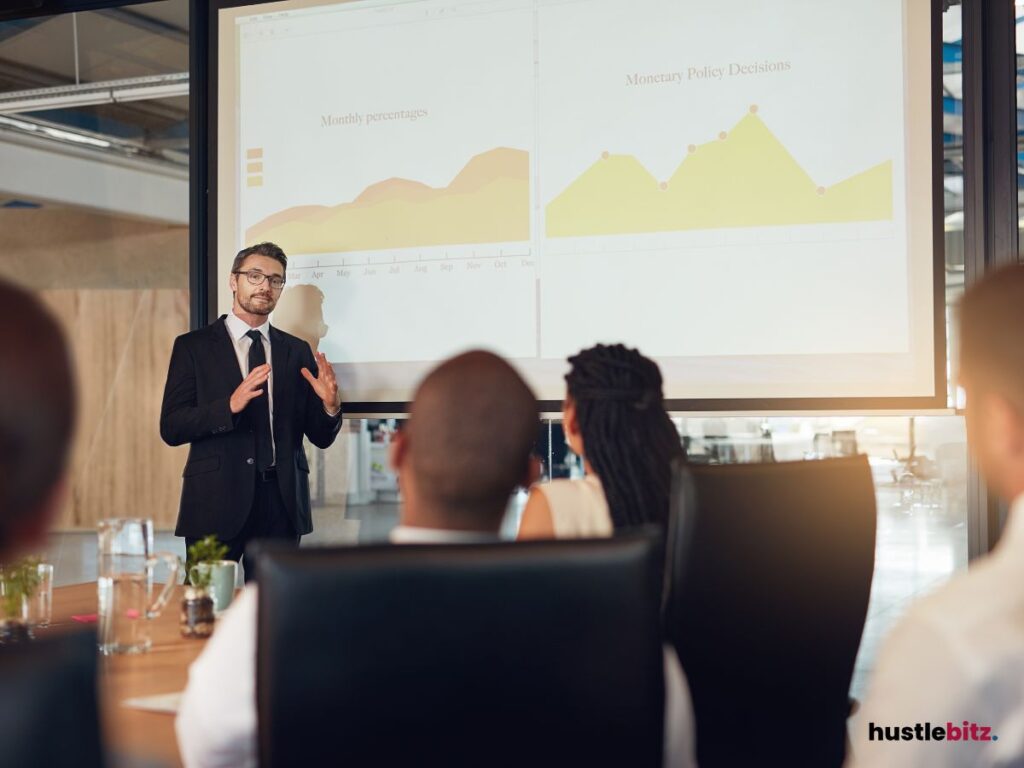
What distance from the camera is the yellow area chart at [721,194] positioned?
3.51 meters

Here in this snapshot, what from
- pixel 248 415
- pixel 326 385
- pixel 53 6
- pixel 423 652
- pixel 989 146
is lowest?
pixel 423 652

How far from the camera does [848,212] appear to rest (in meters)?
3.50

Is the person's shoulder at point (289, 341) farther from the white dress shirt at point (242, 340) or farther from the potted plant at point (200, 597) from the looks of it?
the potted plant at point (200, 597)

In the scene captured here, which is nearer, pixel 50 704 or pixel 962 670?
pixel 50 704

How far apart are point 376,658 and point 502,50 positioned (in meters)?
3.31

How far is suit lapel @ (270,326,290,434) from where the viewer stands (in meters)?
3.81

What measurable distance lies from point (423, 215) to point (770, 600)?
2.65 meters

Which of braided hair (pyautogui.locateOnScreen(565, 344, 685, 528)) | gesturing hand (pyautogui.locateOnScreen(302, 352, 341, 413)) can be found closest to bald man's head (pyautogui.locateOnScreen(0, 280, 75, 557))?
braided hair (pyautogui.locateOnScreen(565, 344, 685, 528))

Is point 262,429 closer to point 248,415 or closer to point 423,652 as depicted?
point 248,415

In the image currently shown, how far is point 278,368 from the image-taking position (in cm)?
386

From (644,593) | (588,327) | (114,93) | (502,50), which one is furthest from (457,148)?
(644,593)

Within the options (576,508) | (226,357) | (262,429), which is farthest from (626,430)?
(226,357)

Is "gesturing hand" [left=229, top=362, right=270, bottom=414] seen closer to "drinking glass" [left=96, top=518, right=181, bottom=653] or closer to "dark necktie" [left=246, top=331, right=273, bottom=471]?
"dark necktie" [left=246, top=331, right=273, bottom=471]

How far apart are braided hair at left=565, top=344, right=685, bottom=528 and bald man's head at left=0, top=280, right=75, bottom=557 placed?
4.50 feet
